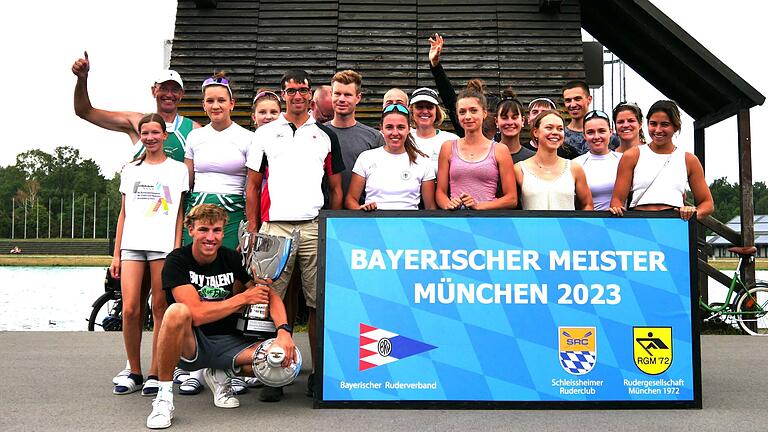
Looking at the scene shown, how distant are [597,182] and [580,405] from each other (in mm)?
1662

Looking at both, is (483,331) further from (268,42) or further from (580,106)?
(268,42)

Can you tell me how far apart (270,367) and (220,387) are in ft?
1.58

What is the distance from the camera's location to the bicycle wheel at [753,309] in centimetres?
1058

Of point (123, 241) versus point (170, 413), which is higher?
point (123, 241)

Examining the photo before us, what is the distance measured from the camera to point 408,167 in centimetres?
495

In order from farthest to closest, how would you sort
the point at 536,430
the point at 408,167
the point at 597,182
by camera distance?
the point at 597,182 → the point at 408,167 → the point at 536,430

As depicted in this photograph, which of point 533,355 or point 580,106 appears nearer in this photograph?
point 533,355

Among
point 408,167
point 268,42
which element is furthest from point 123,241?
point 268,42

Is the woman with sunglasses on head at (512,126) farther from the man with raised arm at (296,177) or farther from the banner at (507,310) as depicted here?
the man with raised arm at (296,177)

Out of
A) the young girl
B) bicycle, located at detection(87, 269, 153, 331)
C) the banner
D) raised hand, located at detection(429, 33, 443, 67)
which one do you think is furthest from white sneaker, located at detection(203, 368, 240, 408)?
bicycle, located at detection(87, 269, 153, 331)

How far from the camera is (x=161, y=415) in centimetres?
416

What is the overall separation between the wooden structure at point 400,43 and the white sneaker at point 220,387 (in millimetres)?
7432

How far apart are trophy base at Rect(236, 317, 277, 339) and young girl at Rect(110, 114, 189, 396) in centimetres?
81

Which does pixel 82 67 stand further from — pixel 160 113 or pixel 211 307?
pixel 211 307
